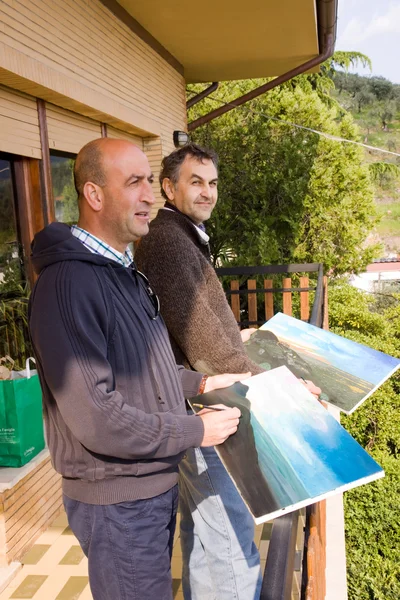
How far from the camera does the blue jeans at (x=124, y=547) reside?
1506 mm

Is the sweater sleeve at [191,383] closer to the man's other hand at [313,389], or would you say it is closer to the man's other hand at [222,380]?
the man's other hand at [222,380]

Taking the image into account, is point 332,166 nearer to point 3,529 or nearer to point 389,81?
point 3,529

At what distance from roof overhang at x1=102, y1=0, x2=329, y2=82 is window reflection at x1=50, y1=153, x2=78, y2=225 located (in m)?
1.38

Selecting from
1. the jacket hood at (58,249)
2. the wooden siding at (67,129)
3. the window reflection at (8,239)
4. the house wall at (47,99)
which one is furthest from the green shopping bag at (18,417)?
the wooden siding at (67,129)

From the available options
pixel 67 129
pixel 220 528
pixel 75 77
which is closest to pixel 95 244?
pixel 220 528

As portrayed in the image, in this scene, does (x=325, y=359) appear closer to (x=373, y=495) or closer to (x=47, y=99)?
(x=47, y=99)

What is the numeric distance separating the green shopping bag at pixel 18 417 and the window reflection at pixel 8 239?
81 centimetres

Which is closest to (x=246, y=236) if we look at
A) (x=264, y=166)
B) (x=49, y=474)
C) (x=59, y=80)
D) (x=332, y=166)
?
(x=264, y=166)

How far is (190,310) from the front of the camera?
1883 millimetres

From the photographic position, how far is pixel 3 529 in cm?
302

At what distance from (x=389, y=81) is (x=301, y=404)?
77023mm

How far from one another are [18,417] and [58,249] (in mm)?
1893

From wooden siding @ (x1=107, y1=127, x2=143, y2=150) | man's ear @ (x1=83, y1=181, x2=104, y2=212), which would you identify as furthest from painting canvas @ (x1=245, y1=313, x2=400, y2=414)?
wooden siding @ (x1=107, y1=127, x2=143, y2=150)

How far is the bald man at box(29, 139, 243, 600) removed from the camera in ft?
4.47
